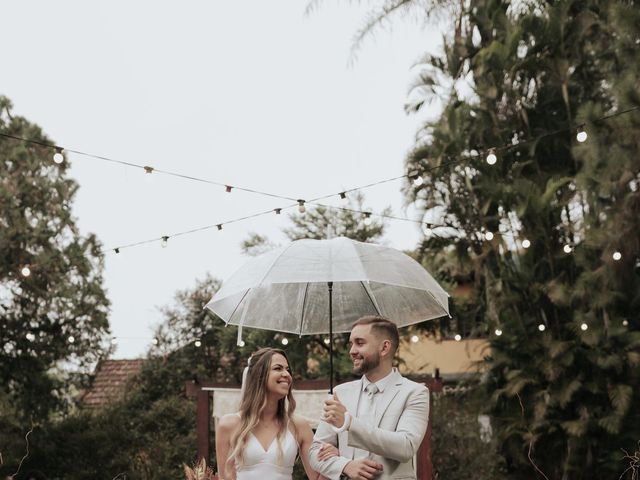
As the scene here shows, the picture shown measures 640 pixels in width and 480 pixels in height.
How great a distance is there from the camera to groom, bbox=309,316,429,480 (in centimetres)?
408

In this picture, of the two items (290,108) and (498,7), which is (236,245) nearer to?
(290,108)

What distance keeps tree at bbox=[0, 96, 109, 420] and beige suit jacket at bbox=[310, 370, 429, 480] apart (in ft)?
45.2

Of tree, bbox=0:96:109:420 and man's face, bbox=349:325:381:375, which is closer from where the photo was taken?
man's face, bbox=349:325:381:375

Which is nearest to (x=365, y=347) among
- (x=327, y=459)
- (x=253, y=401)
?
(x=327, y=459)

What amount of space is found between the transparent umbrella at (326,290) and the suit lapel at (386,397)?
0.97 metres

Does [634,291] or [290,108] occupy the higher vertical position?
[290,108]

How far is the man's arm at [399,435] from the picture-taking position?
406 cm

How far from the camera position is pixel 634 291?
1695 centimetres

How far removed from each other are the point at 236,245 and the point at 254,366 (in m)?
16.0

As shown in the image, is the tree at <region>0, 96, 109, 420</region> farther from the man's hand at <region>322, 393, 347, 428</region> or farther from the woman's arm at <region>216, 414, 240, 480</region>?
the man's hand at <region>322, 393, 347, 428</region>

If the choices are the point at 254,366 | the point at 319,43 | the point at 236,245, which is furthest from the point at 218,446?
the point at 319,43

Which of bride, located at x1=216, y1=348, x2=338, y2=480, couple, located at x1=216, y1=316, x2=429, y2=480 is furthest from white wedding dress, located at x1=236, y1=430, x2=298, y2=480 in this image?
couple, located at x1=216, y1=316, x2=429, y2=480

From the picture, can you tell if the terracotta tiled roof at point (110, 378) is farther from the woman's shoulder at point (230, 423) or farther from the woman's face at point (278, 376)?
the woman's face at point (278, 376)

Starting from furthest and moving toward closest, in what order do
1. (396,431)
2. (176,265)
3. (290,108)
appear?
1. (290,108)
2. (176,265)
3. (396,431)
